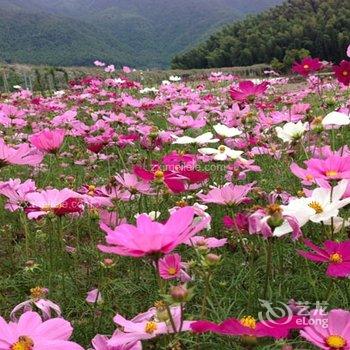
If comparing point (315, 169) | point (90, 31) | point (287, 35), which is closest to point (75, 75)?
point (315, 169)

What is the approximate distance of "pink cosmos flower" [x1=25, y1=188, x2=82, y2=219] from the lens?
49.2 inches

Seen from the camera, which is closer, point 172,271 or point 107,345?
point 107,345

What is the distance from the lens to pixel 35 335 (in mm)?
789

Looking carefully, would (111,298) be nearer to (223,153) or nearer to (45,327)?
(223,153)

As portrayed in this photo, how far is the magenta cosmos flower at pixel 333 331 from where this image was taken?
743mm

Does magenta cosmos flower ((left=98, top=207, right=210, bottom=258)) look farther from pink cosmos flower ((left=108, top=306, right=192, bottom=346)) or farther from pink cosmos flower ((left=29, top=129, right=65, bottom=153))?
pink cosmos flower ((left=29, top=129, right=65, bottom=153))

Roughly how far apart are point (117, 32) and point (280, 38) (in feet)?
407

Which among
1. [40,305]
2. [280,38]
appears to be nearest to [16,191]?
[40,305]

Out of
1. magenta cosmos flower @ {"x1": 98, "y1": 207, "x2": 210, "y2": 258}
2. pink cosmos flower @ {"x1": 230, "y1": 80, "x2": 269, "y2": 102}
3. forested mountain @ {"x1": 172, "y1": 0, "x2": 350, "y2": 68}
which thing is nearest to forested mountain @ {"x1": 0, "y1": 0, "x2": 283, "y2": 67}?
forested mountain @ {"x1": 172, "y1": 0, "x2": 350, "y2": 68}

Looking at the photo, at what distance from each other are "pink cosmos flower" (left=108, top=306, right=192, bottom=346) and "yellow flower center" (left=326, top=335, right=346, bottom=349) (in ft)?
0.62

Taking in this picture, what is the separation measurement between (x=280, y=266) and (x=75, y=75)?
8.55 meters

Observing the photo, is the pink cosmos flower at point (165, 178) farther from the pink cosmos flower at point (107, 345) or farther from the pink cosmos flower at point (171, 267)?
the pink cosmos flower at point (107, 345)

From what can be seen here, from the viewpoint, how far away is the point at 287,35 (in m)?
30.7

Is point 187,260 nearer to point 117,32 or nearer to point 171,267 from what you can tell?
point 171,267
